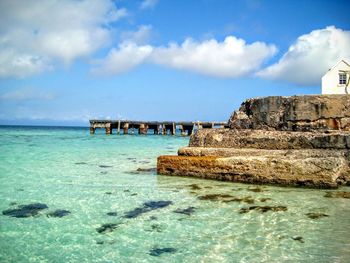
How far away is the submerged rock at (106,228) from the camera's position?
438cm

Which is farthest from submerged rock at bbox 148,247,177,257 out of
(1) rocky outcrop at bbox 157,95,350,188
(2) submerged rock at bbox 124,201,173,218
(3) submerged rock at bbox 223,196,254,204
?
(1) rocky outcrop at bbox 157,95,350,188

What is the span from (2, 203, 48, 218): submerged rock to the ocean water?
0.06ft

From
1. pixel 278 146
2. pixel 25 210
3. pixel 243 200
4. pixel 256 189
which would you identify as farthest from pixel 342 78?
pixel 25 210

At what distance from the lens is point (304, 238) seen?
4035 millimetres

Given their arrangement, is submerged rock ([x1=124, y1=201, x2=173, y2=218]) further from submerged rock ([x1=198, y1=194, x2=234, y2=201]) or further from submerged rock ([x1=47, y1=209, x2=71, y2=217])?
submerged rock ([x1=47, y1=209, x2=71, y2=217])

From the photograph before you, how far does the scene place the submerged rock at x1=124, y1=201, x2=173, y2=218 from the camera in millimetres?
5137

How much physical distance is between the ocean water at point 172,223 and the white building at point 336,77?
18785mm

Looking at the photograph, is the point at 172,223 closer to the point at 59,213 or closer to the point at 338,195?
the point at 59,213

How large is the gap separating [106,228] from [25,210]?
1.71m

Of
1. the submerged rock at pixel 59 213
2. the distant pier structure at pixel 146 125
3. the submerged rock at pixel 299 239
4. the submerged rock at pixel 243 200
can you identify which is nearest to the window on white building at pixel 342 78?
the distant pier structure at pixel 146 125

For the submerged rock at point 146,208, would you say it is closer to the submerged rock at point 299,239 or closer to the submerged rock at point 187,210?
the submerged rock at point 187,210

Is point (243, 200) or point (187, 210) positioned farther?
point (243, 200)

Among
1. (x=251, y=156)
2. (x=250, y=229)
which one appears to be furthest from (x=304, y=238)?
(x=251, y=156)

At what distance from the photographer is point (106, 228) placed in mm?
4496
